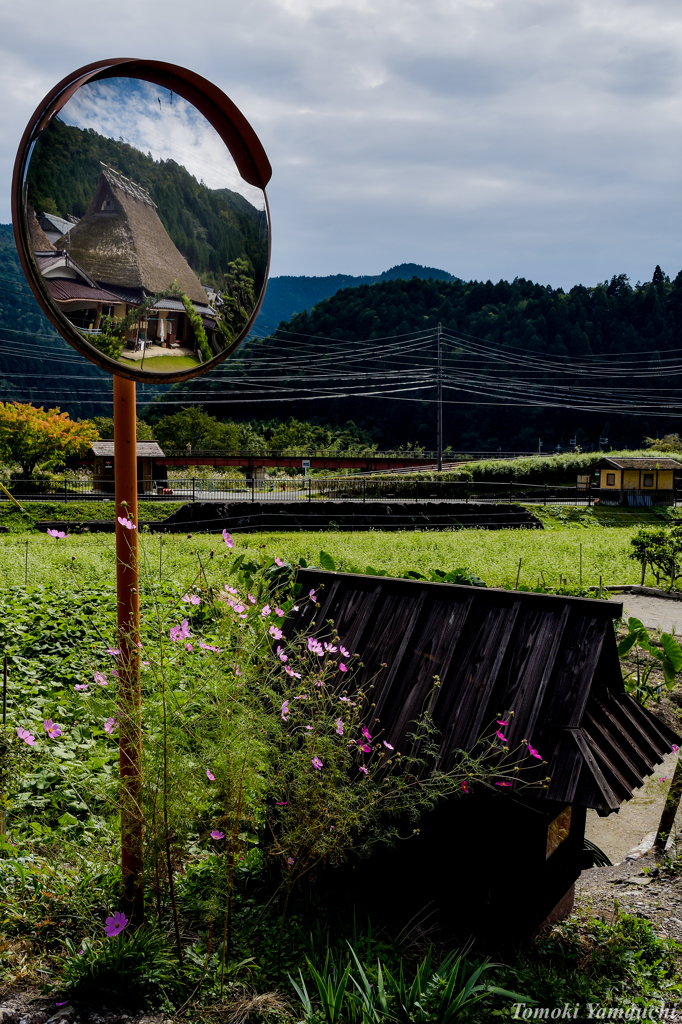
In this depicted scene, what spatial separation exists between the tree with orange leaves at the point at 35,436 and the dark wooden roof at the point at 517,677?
3145cm

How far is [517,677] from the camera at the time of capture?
10.4ft

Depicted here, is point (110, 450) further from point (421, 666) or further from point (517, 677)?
point (517, 677)

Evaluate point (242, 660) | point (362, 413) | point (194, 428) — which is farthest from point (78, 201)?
point (362, 413)

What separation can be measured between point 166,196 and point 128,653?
5.72 ft

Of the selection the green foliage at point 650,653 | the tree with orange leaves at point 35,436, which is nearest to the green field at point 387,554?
the green foliage at point 650,653

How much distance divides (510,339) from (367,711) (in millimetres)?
104928

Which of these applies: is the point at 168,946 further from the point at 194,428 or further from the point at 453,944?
the point at 194,428

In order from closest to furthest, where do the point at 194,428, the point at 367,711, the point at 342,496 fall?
the point at 367,711
the point at 342,496
the point at 194,428

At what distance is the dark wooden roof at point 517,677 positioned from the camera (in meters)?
2.98

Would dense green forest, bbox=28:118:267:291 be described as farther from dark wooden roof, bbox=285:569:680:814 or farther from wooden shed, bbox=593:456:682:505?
wooden shed, bbox=593:456:682:505

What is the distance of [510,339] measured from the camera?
10194cm

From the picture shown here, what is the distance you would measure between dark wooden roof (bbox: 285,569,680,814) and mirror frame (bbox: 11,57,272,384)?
1.74 metres

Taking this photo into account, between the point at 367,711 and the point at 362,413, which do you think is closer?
the point at 367,711

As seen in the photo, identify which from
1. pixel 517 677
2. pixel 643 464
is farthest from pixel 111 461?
pixel 517 677
